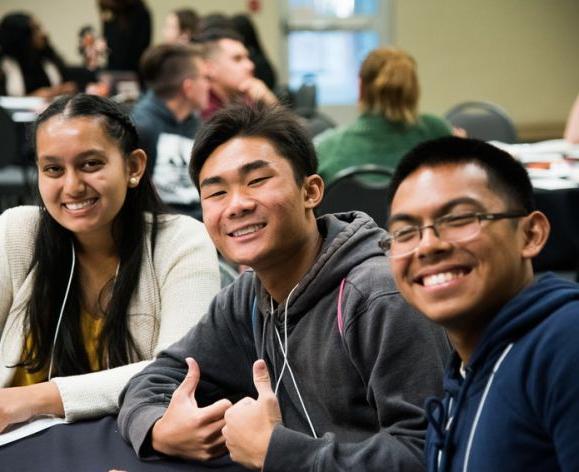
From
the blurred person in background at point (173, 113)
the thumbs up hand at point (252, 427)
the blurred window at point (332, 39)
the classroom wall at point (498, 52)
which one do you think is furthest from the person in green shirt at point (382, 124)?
the classroom wall at point (498, 52)

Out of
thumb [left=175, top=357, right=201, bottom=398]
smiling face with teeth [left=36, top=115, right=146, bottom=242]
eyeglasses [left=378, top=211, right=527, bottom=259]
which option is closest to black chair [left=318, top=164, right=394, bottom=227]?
smiling face with teeth [left=36, top=115, right=146, bottom=242]

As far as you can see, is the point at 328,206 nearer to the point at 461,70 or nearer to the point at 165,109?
the point at 165,109

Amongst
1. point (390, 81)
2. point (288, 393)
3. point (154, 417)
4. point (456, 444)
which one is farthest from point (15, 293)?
point (390, 81)

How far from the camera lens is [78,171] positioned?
1973 millimetres

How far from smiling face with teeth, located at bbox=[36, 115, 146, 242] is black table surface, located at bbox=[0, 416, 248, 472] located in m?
0.49

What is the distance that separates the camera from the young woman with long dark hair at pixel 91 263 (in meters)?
1.98

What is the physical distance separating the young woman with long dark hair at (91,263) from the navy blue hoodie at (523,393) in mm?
881

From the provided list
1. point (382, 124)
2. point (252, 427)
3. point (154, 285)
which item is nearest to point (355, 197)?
point (382, 124)

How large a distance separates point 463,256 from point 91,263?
1.15m

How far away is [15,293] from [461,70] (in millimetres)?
7986

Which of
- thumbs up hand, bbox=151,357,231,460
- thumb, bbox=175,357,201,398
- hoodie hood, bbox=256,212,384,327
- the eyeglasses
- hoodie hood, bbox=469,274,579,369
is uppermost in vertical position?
the eyeglasses

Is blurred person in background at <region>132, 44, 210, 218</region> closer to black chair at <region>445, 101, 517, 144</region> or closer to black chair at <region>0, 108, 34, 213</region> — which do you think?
black chair at <region>0, 108, 34, 213</region>

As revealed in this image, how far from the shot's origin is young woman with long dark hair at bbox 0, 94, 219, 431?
198 cm

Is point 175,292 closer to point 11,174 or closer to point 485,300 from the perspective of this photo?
point 485,300
